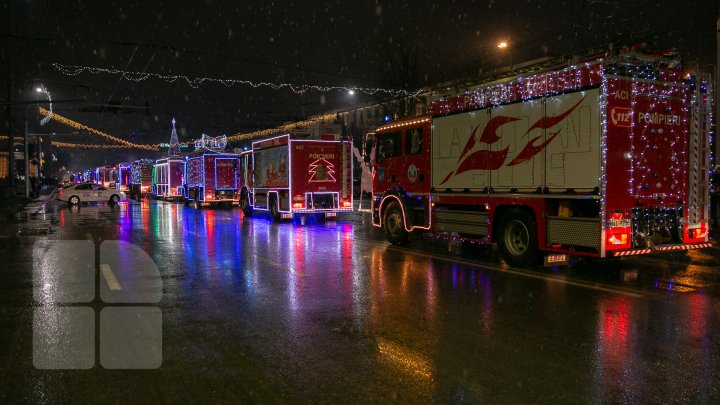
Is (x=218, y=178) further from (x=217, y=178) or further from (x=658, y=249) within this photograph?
(x=658, y=249)

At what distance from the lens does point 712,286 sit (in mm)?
8750

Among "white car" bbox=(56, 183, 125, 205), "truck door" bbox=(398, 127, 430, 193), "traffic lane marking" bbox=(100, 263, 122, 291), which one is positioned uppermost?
"truck door" bbox=(398, 127, 430, 193)

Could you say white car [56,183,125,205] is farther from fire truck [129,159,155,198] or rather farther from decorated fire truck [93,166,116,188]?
decorated fire truck [93,166,116,188]

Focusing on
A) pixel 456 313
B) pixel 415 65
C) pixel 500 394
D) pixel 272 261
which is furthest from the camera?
pixel 415 65

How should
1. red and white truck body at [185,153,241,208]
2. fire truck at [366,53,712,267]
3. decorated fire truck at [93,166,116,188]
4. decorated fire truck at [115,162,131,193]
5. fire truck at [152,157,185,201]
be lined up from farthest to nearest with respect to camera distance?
decorated fire truck at [93,166,116,188] → decorated fire truck at [115,162,131,193] → fire truck at [152,157,185,201] → red and white truck body at [185,153,241,208] → fire truck at [366,53,712,267]

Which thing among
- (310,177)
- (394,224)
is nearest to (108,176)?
(310,177)

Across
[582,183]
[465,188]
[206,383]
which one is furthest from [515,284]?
[206,383]

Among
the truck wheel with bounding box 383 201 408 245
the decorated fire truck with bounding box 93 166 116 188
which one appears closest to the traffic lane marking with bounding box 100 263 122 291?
the truck wheel with bounding box 383 201 408 245

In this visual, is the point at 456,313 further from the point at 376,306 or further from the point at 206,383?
the point at 206,383

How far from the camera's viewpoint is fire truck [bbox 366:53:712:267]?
30.2 feet

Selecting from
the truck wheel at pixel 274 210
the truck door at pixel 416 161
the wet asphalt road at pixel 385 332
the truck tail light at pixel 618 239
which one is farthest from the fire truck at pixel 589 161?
the truck wheel at pixel 274 210

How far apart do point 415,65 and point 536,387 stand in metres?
33.1

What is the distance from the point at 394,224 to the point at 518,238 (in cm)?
406

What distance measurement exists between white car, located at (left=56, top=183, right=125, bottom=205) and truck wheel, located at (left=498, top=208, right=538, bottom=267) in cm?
3338
